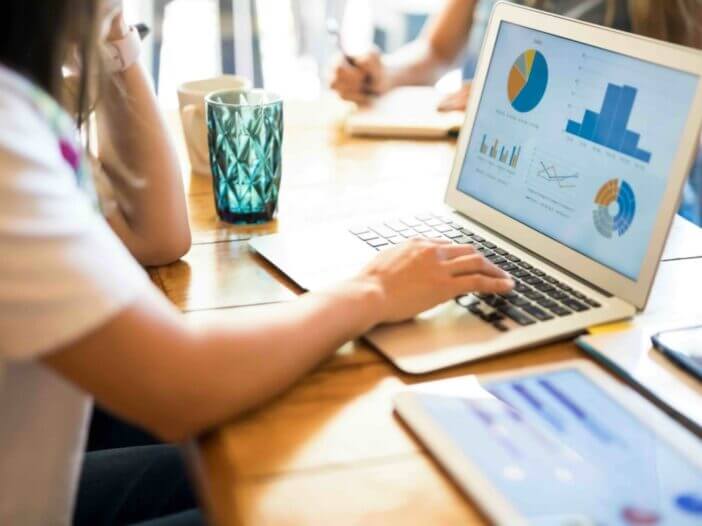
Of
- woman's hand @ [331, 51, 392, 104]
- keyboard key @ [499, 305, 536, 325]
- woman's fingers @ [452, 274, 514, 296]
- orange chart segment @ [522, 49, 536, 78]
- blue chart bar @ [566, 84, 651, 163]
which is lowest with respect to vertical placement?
keyboard key @ [499, 305, 536, 325]

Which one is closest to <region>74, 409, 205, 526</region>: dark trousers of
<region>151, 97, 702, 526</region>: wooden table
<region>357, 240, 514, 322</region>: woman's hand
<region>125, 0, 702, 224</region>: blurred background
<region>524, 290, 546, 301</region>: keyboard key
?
<region>151, 97, 702, 526</region>: wooden table

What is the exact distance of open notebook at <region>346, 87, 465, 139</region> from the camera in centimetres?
149

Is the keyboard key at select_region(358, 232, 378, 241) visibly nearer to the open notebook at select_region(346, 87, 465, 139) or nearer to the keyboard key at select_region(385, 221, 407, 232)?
the keyboard key at select_region(385, 221, 407, 232)

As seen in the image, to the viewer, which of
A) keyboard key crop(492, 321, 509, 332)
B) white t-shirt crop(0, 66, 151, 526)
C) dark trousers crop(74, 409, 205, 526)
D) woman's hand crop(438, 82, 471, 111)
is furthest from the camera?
woman's hand crop(438, 82, 471, 111)

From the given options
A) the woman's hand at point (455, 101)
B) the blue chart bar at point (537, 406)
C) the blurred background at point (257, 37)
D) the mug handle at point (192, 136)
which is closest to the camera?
the blue chart bar at point (537, 406)

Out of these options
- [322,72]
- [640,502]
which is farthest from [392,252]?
A: [322,72]

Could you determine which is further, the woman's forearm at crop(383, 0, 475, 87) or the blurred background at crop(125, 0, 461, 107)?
the blurred background at crop(125, 0, 461, 107)

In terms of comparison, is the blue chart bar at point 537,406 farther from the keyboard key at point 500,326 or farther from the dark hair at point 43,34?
the dark hair at point 43,34

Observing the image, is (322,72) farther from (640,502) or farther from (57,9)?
(640,502)

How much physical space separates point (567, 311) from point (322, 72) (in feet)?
6.88

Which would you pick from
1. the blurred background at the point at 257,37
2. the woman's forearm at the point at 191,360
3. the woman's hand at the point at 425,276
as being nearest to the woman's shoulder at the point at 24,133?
the woman's forearm at the point at 191,360

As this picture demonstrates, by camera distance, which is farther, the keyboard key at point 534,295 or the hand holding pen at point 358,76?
the hand holding pen at point 358,76

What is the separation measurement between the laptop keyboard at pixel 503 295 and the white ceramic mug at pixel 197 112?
323 mm

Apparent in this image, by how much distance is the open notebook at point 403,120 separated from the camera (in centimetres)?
149
